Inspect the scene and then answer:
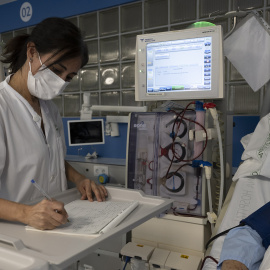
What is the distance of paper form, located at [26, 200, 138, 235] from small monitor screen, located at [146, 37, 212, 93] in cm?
84

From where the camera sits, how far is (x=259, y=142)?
164 cm

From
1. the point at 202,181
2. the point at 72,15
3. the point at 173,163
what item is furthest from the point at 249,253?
the point at 72,15

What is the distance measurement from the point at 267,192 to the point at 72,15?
224cm

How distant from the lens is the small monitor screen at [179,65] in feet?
5.00

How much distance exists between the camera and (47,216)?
0.73 metres

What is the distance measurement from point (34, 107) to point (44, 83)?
133 millimetres

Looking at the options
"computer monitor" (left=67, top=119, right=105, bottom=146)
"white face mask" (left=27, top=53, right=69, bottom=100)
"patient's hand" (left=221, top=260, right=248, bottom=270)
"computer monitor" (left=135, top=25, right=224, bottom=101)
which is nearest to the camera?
"patient's hand" (left=221, top=260, right=248, bottom=270)

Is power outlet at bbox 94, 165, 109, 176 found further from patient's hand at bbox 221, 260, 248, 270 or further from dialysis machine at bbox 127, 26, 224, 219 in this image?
patient's hand at bbox 221, 260, 248, 270

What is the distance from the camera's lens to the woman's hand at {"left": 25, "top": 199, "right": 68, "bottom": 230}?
2.38 ft

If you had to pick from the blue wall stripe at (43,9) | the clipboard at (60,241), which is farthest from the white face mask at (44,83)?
the blue wall stripe at (43,9)

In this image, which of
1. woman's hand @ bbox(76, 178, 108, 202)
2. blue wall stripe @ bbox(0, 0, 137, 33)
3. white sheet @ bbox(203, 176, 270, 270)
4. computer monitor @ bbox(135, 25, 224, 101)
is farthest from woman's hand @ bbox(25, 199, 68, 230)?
blue wall stripe @ bbox(0, 0, 137, 33)

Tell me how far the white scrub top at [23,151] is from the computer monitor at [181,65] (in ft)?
2.24

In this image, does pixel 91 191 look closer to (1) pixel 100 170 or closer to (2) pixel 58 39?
(2) pixel 58 39

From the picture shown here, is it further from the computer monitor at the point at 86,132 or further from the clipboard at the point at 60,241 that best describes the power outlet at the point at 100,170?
the clipboard at the point at 60,241
